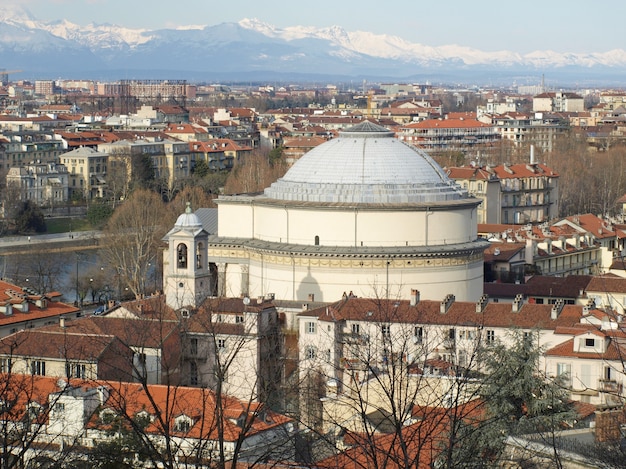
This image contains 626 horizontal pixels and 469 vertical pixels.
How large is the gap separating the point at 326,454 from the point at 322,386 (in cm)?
409

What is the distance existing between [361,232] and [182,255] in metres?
3.49

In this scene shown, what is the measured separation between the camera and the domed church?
29.3 meters

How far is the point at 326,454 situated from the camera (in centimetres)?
1775

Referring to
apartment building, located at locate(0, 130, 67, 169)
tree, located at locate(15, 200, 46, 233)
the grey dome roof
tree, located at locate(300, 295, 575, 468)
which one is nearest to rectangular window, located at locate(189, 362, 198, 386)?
tree, located at locate(300, 295, 575, 468)

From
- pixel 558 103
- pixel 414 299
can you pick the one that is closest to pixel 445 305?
pixel 414 299

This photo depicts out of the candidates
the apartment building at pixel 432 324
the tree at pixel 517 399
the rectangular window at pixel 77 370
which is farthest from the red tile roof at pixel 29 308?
the tree at pixel 517 399

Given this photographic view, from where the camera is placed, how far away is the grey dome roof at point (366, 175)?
29.8m

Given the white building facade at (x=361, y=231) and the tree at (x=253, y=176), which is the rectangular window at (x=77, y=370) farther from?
the tree at (x=253, y=176)

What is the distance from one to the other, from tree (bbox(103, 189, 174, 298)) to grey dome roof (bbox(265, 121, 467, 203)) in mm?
4959

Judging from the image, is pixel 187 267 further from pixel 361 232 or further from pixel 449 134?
pixel 449 134

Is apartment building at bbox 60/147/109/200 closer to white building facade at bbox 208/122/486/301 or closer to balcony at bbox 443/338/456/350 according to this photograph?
white building facade at bbox 208/122/486/301

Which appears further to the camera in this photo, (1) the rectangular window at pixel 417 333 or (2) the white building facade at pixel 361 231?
(2) the white building facade at pixel 361 231

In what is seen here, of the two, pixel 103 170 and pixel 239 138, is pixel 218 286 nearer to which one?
pixel 103 170

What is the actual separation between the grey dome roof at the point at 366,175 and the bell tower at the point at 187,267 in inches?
123
